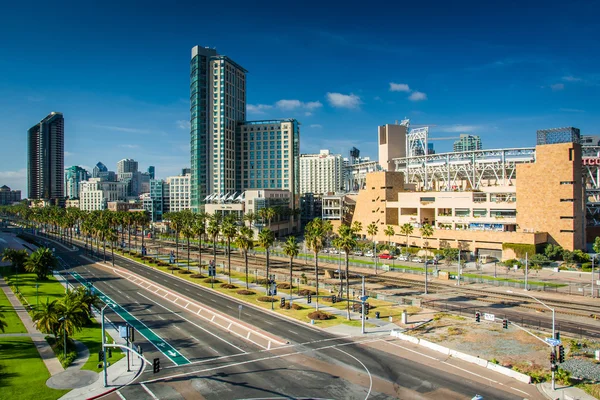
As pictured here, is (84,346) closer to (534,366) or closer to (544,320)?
(534,366)

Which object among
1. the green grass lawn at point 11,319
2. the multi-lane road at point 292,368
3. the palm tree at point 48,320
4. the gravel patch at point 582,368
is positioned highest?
the palm tree at point 48,320

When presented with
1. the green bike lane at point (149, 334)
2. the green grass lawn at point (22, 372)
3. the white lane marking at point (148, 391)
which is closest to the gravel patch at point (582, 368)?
the green bike lane at point (149, 334)

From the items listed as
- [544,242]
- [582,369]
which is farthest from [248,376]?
[544,242]

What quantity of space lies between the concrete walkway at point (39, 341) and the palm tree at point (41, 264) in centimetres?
1597

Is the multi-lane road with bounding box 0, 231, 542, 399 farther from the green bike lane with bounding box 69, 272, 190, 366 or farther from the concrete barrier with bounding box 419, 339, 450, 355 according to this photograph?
the concrete barrier with bounding box 419, 339, 450, 355

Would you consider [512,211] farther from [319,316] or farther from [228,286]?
[228,286]

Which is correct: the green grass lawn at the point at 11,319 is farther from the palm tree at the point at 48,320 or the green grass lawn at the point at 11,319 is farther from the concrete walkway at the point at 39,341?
the palm tree at the point at 48,320

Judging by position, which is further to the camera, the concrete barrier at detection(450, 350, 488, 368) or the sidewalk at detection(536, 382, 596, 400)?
the concrete barrier at detection(450, 350, 488, 368)

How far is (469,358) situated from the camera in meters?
45.3

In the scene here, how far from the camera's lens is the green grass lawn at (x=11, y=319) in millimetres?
55997

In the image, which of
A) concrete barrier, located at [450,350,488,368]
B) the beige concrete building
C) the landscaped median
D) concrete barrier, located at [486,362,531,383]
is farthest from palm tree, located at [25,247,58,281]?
the beige concrete building

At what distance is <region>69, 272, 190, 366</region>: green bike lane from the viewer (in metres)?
46.9

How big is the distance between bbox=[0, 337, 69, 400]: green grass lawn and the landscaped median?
2.37 meters

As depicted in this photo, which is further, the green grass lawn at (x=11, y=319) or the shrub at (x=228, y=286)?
the shrub at (x=228, y=286)
